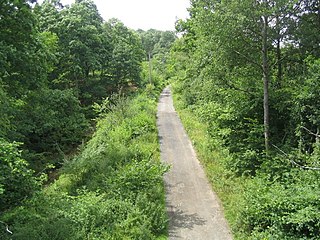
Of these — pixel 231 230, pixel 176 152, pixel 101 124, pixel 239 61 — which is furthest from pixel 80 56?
pixel 231 230

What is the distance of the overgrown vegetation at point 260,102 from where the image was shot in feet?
29.1

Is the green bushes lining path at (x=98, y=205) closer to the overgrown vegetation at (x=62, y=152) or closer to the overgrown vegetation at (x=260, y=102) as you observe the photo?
the overgrown vegetation at (x=62, y=152)

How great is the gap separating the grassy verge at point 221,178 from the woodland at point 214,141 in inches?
2.2

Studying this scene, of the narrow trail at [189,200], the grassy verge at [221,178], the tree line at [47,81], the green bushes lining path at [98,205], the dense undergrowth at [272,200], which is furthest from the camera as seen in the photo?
the tree line at [47,81]

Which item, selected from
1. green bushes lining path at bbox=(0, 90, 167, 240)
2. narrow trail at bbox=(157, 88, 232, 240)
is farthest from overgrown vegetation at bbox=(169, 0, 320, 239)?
green bushes lining path at bbox=(0, 90, 167, 240)

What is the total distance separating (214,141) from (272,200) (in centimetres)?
755

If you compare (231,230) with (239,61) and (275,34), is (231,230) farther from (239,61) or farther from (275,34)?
(275,34)

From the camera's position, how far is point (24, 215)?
8617 millimetres

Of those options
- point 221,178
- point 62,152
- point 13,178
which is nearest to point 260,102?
point 221,178

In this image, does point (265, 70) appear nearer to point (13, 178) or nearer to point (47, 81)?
point (13, 178)

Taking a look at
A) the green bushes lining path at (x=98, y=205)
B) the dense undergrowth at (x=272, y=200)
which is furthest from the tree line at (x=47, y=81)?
the dense undergrowth at (x=272, y=200)

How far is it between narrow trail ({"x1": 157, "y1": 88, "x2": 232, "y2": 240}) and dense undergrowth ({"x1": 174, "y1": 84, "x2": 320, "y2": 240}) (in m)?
0.41

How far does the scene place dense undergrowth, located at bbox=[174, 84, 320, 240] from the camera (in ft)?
23.8

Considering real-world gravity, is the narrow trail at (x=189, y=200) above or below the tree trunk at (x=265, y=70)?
below
